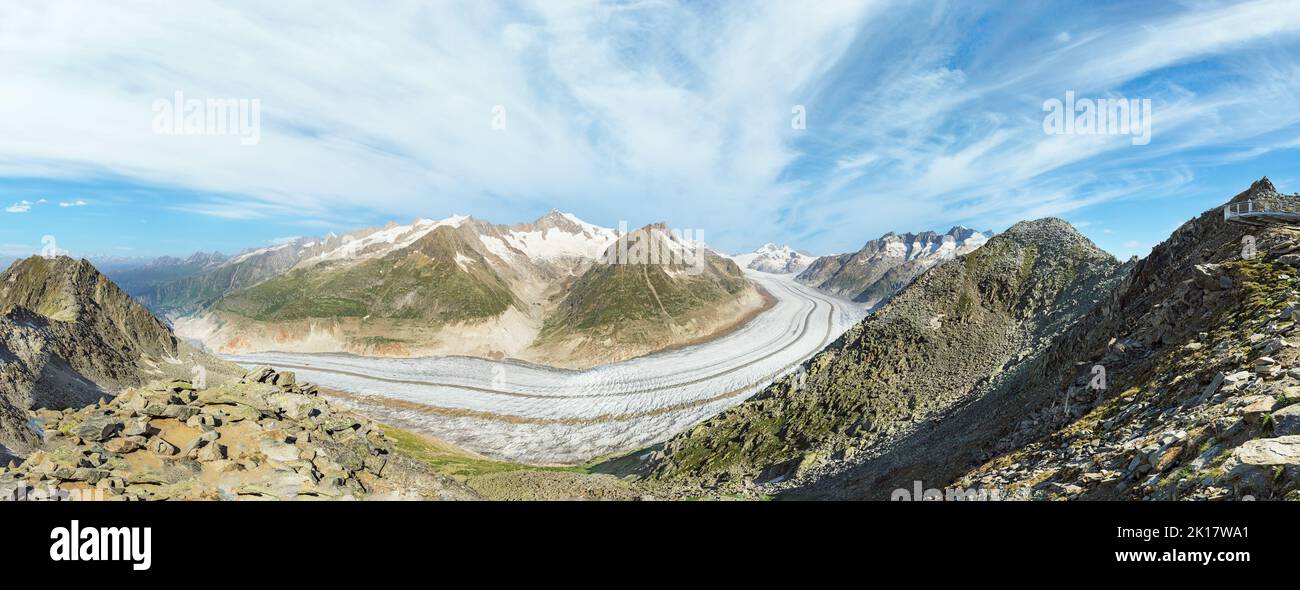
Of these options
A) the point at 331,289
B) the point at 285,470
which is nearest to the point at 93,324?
the point at 285,470

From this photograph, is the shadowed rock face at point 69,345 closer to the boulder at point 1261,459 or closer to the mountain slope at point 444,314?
the boulder at point 1261,459

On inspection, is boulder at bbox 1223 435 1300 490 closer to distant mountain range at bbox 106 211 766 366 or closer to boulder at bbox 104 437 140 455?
boulder at bbox 104 437 140 455

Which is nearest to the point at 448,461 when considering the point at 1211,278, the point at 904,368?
the point at 904,368

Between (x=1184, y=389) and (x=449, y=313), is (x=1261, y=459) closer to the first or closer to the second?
(x=1184, y=389)

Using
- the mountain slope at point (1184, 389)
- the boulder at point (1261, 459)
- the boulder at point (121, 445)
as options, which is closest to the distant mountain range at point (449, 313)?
the mountain slope at point (1184, 389)

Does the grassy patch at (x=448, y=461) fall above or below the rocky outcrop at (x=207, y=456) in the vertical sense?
below
